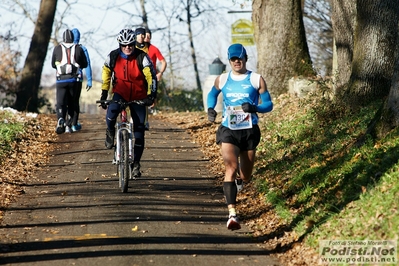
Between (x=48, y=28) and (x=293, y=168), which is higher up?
(x=48, y=28)

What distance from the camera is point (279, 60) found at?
19.8m

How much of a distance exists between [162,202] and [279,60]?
9217 mm

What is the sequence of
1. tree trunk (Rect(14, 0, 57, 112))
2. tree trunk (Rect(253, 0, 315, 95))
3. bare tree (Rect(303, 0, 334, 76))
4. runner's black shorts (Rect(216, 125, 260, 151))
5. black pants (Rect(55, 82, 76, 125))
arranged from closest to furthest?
runner's black shorts (Rect(216, 125, 260, 151))
black pants (Rect(55, 82, 76, 125))
tree trunk (Rect(253, 0, 315, 95))
tree trunk (Rect(14, 0, 57, 112))
bare tree (Rect(303, 0, 334, 76))

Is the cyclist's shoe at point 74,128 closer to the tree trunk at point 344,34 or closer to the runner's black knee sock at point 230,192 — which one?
the tree trunk at point 344,34

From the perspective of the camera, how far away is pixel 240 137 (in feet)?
32.7

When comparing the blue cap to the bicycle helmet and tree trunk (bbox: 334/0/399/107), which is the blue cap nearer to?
the bicycle helmet

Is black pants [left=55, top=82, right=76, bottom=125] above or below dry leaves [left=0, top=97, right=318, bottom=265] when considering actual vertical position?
above

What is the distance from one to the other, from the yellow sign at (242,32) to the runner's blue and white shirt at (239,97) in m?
17.9

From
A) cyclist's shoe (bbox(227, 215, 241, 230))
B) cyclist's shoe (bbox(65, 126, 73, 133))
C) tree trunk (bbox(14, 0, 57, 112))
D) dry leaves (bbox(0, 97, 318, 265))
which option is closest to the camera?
dry leaves (bbox(0, 97, 318, 265))

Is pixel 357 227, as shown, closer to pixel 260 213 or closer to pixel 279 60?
Result: pixel 260 213

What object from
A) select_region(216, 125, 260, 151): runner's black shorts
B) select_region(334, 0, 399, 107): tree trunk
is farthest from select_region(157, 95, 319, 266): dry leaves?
select_region(334, 0, 399, 107): tree trunk

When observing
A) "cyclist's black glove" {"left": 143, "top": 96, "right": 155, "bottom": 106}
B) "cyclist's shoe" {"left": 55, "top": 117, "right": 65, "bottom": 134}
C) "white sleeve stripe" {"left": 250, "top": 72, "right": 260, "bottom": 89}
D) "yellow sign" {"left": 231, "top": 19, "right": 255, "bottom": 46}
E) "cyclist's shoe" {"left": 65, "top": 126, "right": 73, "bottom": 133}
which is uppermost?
"yellow sign" {"left": 231, "top": 19, "right": 255, "bottom": 46}

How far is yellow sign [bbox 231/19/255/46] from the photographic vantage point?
27.7m

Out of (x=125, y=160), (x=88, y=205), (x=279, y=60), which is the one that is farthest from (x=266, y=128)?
(x=88, y=205)
